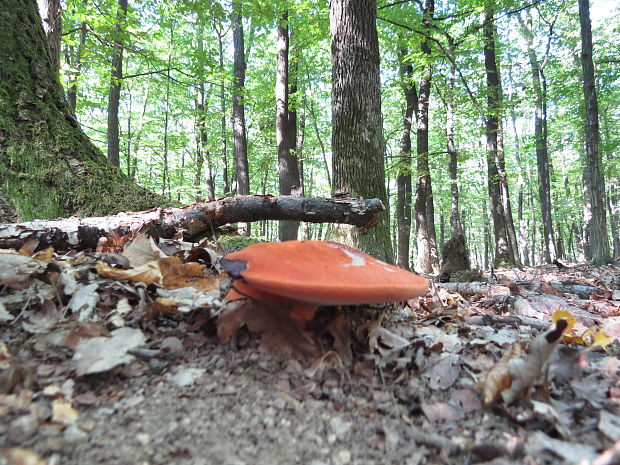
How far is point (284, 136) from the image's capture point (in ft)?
32.4

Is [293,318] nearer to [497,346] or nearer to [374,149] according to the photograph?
[497,346]

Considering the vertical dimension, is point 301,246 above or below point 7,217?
below

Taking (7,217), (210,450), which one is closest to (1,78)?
(7,217)

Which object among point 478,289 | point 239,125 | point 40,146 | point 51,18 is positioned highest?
point 239,125

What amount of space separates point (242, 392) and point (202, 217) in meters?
2.16

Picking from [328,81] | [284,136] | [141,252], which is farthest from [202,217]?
[328,81]

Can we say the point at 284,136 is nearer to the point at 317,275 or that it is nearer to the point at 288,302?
the point at 288,302

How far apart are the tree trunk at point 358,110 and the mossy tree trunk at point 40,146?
2314 mm

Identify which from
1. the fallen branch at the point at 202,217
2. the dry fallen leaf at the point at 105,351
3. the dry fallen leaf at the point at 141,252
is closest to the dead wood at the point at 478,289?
the fallen branch at the point at 202,217

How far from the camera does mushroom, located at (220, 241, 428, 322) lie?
1061mm

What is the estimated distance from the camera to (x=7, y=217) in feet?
8.86

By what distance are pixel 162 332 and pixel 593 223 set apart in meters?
10.2

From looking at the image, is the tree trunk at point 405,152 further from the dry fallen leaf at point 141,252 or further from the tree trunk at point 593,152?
the dry fallen leaf at point 141,252

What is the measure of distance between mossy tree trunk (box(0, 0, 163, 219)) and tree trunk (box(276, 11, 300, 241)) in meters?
5.81
